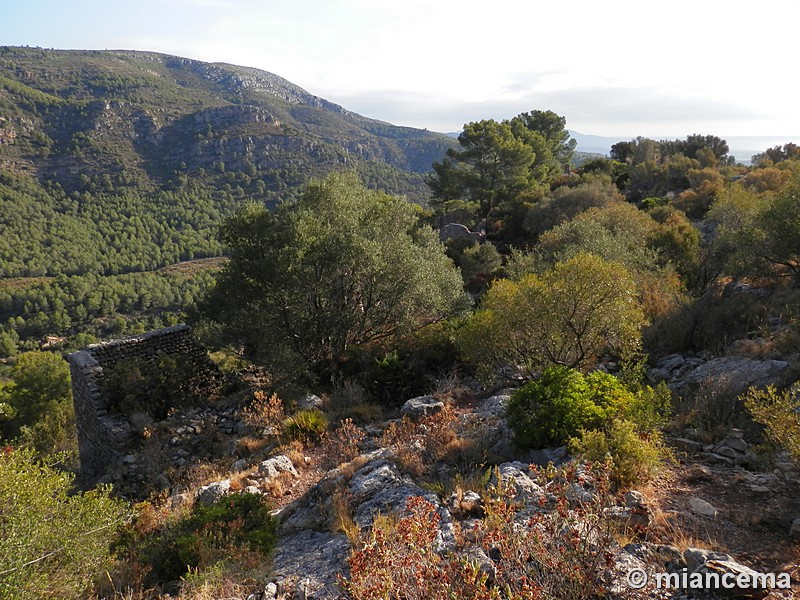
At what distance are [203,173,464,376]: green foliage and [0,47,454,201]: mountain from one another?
77865mm

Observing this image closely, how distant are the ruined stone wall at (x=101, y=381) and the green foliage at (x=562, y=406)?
10.0 metres

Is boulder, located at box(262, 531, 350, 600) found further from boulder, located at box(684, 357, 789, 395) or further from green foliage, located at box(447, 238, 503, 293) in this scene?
green foliage, located at box(447, 238, 503, 293)

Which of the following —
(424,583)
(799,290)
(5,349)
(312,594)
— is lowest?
(5,349)

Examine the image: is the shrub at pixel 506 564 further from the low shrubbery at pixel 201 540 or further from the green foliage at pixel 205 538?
the green foliage at pixel 205 538

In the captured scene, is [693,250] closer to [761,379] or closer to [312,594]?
[761,379]

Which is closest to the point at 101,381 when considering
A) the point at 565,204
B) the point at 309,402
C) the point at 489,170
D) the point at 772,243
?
the point at 309,402

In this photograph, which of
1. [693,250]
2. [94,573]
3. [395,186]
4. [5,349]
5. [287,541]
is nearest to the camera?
[94,573]

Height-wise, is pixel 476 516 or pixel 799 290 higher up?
pixel 799 290

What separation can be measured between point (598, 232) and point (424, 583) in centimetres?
1322

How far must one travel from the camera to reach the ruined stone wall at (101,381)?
1143 cm

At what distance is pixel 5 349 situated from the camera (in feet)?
201

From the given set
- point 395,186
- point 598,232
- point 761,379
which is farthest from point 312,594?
point 395,186

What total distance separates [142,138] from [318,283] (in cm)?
12791

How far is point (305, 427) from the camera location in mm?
9508
